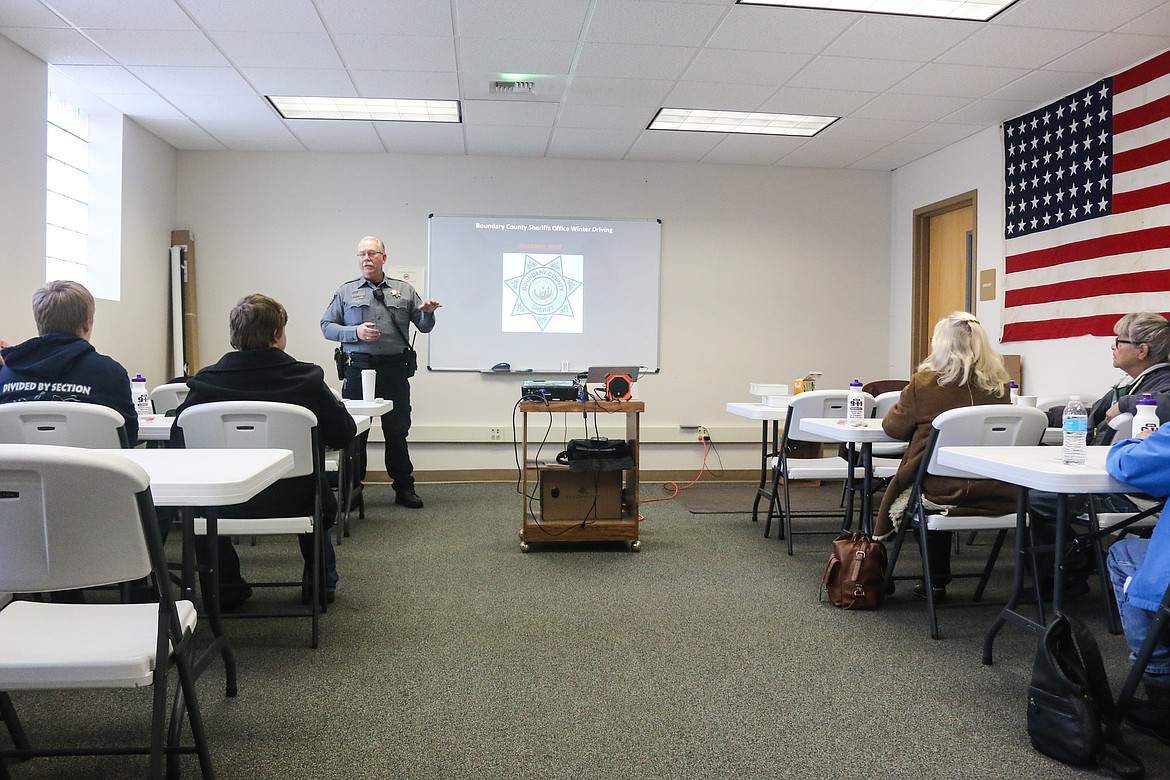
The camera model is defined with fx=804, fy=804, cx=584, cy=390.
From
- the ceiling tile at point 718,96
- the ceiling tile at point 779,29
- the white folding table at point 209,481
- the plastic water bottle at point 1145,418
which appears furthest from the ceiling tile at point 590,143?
the white folding table at point 209,481

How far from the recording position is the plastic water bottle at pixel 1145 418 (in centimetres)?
224

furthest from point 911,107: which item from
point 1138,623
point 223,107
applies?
point 223,107

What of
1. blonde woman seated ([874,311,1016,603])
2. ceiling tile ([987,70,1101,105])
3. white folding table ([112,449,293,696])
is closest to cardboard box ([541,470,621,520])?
blonde woman seated ([874,311,1016,603])

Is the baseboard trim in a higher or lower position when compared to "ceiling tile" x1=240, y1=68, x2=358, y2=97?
lower

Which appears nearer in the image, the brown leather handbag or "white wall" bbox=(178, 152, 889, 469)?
the brown leather handbag

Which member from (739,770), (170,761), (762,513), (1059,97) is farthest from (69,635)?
(1059,97)

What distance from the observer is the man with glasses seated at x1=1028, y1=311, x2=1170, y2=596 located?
2.99 meters

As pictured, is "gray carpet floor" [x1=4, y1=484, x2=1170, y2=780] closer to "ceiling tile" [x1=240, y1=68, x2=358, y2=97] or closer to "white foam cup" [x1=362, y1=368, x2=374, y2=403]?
"white foam cup" [x1=362, y1=368, x2=374, y2=403]

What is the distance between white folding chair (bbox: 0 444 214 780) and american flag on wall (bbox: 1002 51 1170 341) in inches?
179

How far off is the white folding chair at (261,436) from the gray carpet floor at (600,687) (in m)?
0.40

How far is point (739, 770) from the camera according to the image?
1.84m

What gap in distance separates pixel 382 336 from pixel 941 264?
425 centimetres

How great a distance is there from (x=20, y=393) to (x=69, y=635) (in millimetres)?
1562

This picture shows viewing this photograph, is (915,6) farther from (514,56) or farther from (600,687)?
(600,687)
